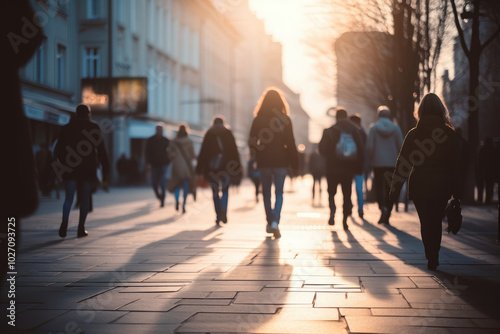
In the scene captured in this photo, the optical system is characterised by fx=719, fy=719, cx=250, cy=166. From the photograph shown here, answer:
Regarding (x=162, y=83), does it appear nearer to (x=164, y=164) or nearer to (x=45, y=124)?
(x=45, y=124)

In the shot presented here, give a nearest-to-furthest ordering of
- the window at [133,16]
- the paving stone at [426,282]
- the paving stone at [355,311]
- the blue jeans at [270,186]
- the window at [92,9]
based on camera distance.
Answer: the paving stone at [355,311]
the paving stone at [426,282]
the blue jeans at [270,186]
the window at [92,9]
the window at [133,16]

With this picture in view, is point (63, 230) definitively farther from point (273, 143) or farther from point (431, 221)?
point (431, 221)

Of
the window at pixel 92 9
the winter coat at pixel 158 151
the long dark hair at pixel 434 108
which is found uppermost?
the window at pixel 92 9

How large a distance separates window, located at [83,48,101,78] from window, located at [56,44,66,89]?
2353 mm

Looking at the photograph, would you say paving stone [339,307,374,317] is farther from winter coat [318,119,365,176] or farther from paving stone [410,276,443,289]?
winter coat [318,119,365,176]

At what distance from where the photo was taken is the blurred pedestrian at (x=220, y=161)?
36.4ft

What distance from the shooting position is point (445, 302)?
4.74m

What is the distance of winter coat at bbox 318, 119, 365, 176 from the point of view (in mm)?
10508

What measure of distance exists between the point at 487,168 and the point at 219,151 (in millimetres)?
8877

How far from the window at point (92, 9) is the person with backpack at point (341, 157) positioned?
2457 centimetres

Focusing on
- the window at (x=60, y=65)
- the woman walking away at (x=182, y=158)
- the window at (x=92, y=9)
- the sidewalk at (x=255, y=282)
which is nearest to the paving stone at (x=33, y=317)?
the sidewalk at (x=255, y=282)

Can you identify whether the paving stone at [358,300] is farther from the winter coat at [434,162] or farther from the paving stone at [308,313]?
the winter coat at [434,162]

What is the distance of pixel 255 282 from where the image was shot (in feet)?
18.2

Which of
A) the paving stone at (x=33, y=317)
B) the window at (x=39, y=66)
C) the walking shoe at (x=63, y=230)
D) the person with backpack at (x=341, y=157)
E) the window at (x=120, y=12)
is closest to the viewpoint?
the paving stone at (x=33, y=317)
